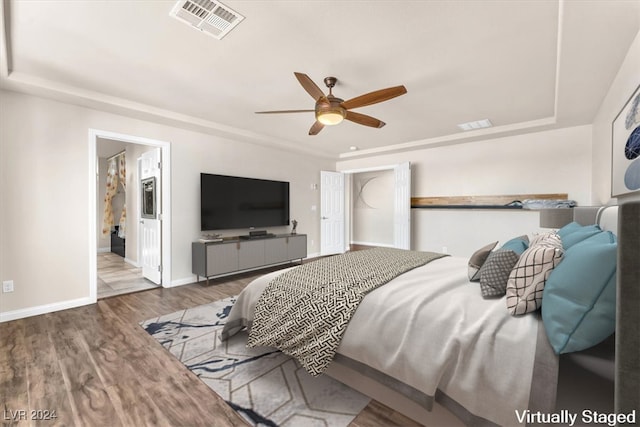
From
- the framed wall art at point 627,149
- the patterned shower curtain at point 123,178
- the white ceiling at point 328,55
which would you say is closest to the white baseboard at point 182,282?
the white ceiling at point 328,55

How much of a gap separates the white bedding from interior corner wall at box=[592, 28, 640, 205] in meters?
1.57

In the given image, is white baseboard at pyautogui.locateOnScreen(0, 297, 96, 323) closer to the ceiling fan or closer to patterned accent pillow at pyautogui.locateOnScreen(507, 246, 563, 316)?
the ceiling fan

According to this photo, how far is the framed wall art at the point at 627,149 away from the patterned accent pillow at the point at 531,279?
116cm

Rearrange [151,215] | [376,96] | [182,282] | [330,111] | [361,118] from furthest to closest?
[151,215]
[182,282]
[361,118]
[330,111]
[376,96]

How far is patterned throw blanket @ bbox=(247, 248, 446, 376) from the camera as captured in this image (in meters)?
1.61

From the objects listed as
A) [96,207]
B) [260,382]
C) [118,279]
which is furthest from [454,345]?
[118,279]

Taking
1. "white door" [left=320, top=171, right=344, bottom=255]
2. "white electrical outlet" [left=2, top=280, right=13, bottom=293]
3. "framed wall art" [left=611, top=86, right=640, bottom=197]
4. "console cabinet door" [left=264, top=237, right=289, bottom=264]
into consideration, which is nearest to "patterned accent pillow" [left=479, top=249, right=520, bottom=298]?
"framed wall art" [left=611, top=86, right=640, bottom=197]

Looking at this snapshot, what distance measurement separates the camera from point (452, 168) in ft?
17.1

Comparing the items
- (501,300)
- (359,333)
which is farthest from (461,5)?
(359,333)

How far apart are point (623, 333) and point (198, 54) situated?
300cm

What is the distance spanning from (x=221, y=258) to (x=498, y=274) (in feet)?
11.8

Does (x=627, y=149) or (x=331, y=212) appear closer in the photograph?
(x=627, y=149)

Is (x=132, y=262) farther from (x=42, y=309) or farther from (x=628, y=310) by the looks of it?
(x=628, y=310)

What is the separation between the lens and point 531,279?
1.35m
